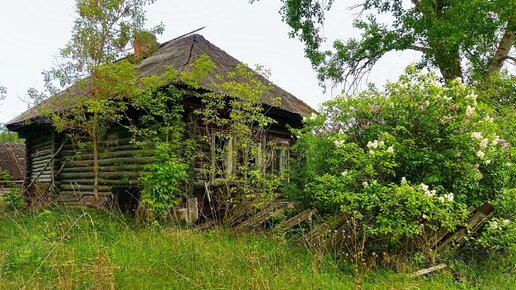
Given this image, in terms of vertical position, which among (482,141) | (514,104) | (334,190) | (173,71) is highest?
(173,71)

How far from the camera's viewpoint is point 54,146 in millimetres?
11445

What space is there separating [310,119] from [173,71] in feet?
8.96

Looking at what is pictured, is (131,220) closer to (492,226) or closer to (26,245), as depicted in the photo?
(26,245)

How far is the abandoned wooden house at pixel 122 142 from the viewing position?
9.35 metres

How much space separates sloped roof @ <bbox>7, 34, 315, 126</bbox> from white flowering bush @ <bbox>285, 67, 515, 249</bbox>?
2.90 meters

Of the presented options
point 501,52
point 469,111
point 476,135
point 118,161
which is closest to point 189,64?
point 118,161

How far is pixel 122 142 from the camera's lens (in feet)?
31.4

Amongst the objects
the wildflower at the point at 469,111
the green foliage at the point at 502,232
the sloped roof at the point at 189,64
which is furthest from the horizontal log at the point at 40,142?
the green foliage at the point at 502,232

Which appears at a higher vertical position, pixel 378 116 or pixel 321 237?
pixel 378 116

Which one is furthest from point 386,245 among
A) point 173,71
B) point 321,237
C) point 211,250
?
point 173,71

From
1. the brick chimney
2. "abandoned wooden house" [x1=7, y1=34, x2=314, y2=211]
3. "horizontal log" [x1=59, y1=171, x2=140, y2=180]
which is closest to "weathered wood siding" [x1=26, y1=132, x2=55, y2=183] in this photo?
"abandoned wooden house" [x1=7, y1=34, x2=314, y2=211]

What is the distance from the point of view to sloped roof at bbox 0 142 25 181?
22953mm

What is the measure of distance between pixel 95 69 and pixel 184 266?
16.8 ft

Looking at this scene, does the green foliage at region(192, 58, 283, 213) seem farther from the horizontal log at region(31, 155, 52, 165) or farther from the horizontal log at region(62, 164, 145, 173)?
the horizontal log at region(31, 155, 52, 165)
